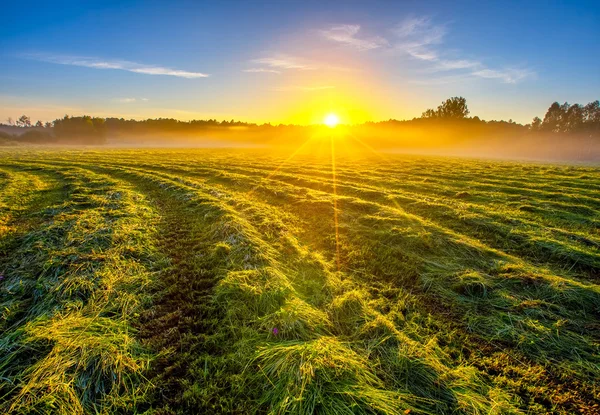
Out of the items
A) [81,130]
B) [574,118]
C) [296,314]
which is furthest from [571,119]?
[81,130]

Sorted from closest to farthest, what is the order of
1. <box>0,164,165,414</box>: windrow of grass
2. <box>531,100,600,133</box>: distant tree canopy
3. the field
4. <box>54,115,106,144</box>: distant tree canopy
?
1. <box>0,164,165,414</box>: windrow of grass
2. the field
3. <box>531,100,600,133</box>: distant tree canopy
4. <box>54,115,106,144</box>: distant tree canopy

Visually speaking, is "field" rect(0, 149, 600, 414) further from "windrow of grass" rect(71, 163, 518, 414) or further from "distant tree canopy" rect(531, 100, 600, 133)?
"distant tree canopy" rect(531, 100, 600, 133)

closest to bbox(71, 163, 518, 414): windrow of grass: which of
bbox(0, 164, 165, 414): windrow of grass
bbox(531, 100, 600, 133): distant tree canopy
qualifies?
bbox(0, 164, 165, 414): windrow of grass

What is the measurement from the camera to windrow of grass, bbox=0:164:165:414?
3.06 meters

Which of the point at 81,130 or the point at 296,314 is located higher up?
the point at 81,130

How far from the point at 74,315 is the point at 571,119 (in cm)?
14142

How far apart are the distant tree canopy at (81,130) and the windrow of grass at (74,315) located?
135m

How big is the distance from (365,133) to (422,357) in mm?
108305

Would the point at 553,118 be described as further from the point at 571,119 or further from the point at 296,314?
the point at 296,314

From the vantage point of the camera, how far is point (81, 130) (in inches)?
4355

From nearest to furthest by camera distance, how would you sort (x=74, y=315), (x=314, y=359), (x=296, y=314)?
(x=314, y=359)
(x=74, y=315)
(x=296, y=314)

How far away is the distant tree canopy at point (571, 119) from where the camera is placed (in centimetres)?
8702

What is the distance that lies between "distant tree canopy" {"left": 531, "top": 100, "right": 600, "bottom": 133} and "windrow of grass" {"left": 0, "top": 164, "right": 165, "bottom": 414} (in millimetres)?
135213

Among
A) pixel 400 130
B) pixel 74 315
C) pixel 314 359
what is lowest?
pixel 314 359
